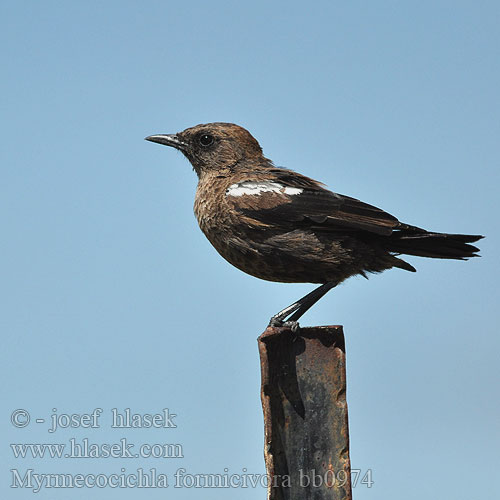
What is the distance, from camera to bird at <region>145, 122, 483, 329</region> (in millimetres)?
6793

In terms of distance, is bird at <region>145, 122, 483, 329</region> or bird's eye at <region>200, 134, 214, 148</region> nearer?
bird at <region>145, 122, 483, 329</region>

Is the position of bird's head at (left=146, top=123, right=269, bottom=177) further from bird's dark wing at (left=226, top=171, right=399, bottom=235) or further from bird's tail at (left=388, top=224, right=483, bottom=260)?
bird's tail at (left=388, top=224, right=483, bottom=260)

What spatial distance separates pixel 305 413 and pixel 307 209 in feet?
6.55

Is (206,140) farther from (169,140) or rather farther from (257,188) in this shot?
(257,188)

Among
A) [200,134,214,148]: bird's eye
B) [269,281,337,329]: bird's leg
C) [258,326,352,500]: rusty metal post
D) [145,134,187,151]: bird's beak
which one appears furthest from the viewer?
[145,134,187,151]: bird's beak

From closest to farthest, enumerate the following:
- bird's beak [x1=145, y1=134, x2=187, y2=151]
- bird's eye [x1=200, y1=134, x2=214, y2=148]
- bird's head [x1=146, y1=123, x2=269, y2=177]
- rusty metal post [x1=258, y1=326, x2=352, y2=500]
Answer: rusty metal post [x1=258, y1=326, x2=352, y2=500], bird's head [x1=146, y1=123, x2=269, y2=177], bird's eye [x1=200, y1=134, x2=214, y2=148], bird's beak [x1=145, y1=134, x2=187, y2=151]

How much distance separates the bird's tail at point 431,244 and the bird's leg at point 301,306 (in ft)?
2.44

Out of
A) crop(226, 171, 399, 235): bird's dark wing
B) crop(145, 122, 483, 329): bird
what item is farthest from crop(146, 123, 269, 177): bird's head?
crop(226, 171, 399, 235): bird's dark wing

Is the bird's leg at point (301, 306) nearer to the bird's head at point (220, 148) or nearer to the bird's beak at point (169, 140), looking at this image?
the bird's head at point (220, 148)

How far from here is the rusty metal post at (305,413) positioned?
5.65 m

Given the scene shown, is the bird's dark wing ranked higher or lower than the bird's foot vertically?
higher

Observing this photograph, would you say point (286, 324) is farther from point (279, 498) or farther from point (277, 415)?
point (279, 498)

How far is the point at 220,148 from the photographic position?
8.10m

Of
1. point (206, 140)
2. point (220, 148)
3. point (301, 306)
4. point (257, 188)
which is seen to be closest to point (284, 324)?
point (301, 306)
